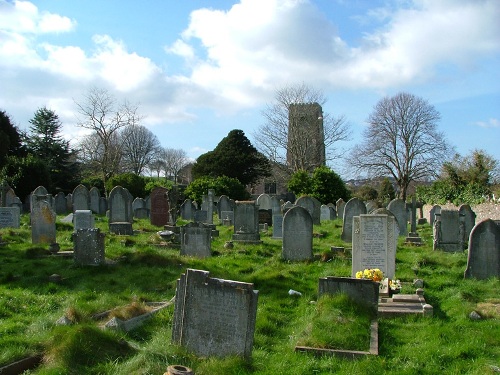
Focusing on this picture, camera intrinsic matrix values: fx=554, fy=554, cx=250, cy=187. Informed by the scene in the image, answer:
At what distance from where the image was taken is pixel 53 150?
5194 centimetres

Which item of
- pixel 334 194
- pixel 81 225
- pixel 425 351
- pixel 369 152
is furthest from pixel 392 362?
pixel 369 152

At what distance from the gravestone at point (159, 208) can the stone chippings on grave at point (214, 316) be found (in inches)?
633

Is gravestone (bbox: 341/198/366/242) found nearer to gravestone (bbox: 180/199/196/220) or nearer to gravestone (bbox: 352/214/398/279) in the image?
gravestone (bbox: 352/214/398/279)

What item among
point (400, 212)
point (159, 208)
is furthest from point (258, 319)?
point (400, 212)

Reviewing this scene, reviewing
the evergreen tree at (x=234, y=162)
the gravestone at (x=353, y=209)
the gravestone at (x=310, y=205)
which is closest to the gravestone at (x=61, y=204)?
the gravestone at (x=310, y=205)

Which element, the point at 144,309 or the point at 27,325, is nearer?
the point at 27,325

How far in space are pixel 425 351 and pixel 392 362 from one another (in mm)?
633

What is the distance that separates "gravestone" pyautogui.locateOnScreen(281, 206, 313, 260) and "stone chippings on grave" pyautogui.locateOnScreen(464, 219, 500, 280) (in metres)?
4.19

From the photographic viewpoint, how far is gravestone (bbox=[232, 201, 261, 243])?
19.1 meters

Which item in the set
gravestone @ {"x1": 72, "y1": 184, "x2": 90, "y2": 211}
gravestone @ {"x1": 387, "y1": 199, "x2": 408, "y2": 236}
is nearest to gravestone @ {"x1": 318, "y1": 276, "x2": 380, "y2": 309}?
gravestone @ {"x1": 387, "y1": 199, "x2": 408, "y2": 236}

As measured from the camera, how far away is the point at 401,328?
8594 mm

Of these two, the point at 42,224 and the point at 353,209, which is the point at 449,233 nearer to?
the point at 353,209

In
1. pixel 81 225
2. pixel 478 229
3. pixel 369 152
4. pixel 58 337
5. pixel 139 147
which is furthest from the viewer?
pixel 139 147

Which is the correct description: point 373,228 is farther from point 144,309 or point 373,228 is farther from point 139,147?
point 139,147
